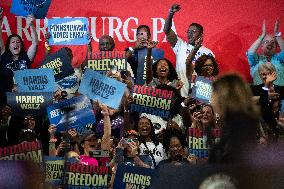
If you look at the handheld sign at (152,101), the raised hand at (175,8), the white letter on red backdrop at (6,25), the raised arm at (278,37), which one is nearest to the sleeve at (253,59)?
the raised arm at (278,37)

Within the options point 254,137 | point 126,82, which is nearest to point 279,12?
point 126,82

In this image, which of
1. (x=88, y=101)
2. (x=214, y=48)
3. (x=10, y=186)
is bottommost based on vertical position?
(x=10, y=186)

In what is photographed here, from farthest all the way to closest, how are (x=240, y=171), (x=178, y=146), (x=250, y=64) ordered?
1. (x=250, y=64)
2. (x=178, y=146)
3. (x=240, y=171)

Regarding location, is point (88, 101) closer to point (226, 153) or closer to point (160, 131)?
point (160, 131)

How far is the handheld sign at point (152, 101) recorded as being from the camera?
Result: 7203mm

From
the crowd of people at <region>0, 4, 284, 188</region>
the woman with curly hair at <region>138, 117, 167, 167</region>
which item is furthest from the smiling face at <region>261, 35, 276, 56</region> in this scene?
the woman with curly hair at <region>138, 117, 167, 167</region>

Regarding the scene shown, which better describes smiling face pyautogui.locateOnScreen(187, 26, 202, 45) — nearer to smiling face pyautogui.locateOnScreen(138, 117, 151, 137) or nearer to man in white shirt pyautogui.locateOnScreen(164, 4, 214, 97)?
man in white shirt pyautogui.locateOnScreen(164, 4, 214, 97)

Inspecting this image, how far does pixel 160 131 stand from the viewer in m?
7.11

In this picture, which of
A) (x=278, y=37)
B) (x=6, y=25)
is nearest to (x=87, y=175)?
(x=6, y=25)

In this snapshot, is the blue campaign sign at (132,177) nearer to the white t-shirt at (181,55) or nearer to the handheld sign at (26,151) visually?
the handheld sign at (26,151)

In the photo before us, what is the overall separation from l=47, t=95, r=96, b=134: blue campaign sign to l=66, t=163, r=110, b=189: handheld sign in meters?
0.80

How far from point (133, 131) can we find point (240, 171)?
4521 millimetres

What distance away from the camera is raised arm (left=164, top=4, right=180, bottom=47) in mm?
7969

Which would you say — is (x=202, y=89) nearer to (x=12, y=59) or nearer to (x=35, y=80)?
(x=35, y=80)
